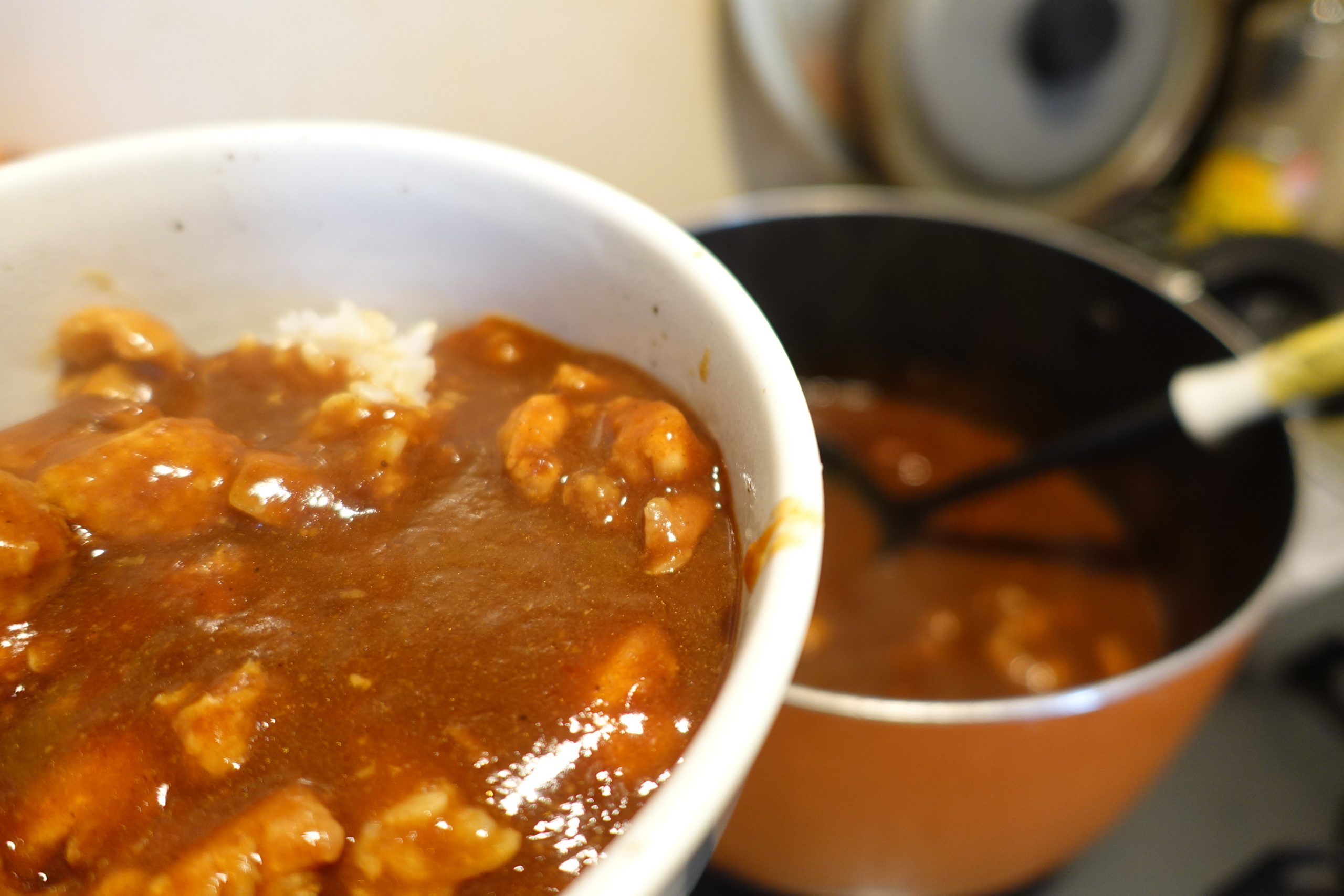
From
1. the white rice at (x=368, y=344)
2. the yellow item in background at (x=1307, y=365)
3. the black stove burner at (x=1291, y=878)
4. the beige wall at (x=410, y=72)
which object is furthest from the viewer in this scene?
the black stove burner at (x=1291, y=878)

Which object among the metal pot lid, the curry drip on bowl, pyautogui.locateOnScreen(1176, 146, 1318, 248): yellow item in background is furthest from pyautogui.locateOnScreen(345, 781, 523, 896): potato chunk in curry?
pyautogui.locateOnScreen(1176, 146, 1318, 248): yellow item in background

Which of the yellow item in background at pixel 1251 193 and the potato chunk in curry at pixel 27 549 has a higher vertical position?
the potato chunk in curry at pixel 27 549

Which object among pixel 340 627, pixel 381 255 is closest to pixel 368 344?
pixel 381 255

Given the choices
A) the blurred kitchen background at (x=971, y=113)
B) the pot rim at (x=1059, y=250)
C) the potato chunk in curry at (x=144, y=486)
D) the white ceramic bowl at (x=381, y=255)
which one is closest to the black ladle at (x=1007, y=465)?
the pot rim at (x=1059, y=250)

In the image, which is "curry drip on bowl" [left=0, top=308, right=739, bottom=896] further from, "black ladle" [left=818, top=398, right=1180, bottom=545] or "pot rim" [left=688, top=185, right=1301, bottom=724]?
"black ladle" [left=818, top=398, right=1180, bottom=545]

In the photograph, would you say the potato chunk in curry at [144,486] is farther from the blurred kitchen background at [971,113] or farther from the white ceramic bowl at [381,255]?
the blurred kitchen background at [971,113]

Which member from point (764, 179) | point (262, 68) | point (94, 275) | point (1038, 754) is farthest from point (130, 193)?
point (764, 179)
